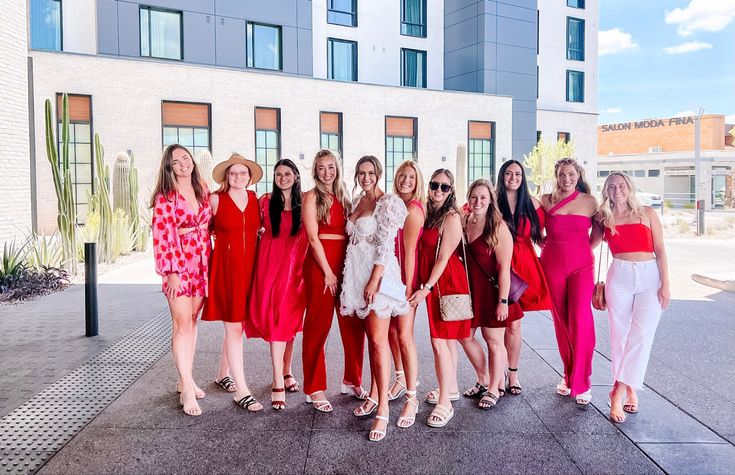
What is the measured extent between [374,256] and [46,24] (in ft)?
71.4

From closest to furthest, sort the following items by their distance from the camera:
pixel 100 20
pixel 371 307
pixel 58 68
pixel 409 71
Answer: pixel 371 307 < pixel 58 68 < pixel 100 20 < pixel 409 71

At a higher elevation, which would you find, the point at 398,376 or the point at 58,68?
the point at 58,68

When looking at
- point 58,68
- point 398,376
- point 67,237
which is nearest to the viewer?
point 398,376

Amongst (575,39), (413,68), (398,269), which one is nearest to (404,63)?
(413,68)

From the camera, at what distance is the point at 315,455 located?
13.3ft

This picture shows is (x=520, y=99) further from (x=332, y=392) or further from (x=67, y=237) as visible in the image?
(x=332, y=392)

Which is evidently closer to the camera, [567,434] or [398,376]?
[567,434]

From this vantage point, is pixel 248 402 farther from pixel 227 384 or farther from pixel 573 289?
pixel 573 289

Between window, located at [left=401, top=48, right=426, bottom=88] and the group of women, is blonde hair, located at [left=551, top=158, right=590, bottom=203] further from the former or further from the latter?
window, located at [left=401, top=48, right=426, bottom=88]

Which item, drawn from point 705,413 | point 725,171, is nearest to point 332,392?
point 705,413

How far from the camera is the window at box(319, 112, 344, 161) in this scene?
25391 millimetres

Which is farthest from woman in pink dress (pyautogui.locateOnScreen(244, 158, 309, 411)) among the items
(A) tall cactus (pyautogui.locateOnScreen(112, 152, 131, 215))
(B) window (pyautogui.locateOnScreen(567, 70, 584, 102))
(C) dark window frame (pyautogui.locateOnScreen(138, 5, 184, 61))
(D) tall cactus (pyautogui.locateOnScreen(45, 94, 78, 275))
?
(B) window (pyautogui.locateOnScreen(567, 70, 584, 102))

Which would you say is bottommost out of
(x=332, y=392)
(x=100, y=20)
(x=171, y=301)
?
(x=332, y=392)

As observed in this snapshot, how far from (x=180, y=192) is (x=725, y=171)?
164 feet
